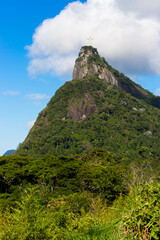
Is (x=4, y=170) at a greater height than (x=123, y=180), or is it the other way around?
(x=4, y=170)

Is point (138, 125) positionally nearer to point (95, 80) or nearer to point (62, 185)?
point (95, 80)

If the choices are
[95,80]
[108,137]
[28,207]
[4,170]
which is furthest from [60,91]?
[28,207]

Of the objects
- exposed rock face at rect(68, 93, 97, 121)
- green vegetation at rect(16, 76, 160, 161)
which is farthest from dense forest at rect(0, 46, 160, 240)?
exposed rock face at rect(68, 93, 97, 121)

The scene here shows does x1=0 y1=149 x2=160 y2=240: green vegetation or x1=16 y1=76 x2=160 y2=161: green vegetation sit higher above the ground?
x1=16 y1=76 x2=160 y2=161: green vegetation

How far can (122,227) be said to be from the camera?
334 cm

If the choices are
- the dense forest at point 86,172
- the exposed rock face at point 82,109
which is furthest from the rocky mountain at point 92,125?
the dense forest at point 86,172

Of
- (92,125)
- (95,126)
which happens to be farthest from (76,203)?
(92,125)

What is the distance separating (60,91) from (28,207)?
519 feet

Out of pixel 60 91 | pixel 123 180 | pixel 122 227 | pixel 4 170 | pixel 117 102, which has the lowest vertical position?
pixel 123 180

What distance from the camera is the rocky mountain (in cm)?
11669

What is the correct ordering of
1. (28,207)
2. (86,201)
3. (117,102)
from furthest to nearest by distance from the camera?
(117,102) < (86,201) < (28,207)

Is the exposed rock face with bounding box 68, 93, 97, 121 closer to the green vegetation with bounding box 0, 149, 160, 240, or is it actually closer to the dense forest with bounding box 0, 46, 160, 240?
the dense forest with bounding box 0, 46, 160, 240

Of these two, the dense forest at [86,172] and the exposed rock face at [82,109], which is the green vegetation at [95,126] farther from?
the exposed rock face at [82,109]

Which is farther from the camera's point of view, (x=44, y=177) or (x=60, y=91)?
(x=60, y=91)
